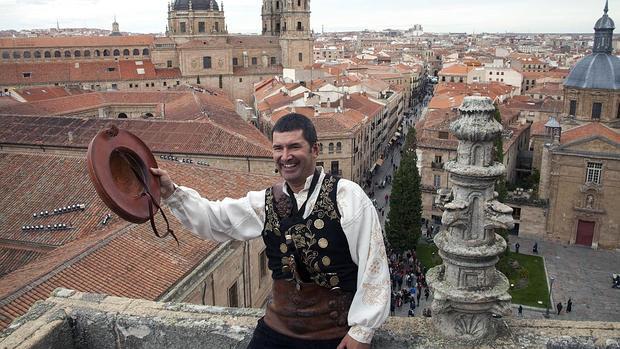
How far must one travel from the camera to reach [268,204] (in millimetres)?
4180

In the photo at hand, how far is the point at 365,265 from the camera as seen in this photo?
12.3ft

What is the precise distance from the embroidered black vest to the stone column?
34.2 inches

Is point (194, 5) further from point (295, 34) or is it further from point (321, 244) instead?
point (321, 244)

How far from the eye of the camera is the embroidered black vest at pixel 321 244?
3881 mm

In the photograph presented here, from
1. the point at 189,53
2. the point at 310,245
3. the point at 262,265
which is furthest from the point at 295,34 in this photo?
the point at 310,245

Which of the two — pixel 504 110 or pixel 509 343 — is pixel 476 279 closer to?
pixel 509 343

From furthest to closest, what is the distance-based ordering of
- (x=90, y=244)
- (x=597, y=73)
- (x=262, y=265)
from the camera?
(x=597, y=73)
(x=262, y=265)
(x=90, y=244)

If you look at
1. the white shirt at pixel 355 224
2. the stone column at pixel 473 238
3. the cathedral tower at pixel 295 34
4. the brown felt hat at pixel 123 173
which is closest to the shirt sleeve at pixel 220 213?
the white shirt at pixel 355 224

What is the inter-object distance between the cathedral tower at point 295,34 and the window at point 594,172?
4469 cm

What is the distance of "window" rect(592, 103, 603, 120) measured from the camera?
3670 centimetres

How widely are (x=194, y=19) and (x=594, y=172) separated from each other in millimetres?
52249

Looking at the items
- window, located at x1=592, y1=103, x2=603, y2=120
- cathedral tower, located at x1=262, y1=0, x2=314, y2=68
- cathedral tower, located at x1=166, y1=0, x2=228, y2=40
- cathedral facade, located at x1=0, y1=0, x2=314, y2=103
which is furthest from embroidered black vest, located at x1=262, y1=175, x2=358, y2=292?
cathedral tower, located at x1=166, y1=0, x2=228, y2=40

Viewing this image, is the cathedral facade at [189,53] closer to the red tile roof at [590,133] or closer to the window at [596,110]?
the window at [596,110]

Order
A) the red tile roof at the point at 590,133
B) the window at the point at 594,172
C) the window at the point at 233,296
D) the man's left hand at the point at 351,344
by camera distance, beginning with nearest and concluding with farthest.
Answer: the man's left hand at the point at 351,344
the window at the point at 233,296
the window at the point at 594,172
the red tile roof at the point at 590,133
